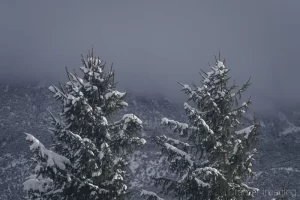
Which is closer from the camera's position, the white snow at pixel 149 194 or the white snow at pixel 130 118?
the white snow at pixel 130 118

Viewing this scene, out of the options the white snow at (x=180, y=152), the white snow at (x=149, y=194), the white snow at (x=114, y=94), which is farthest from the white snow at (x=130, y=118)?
the white snow at (x=149, y=194)

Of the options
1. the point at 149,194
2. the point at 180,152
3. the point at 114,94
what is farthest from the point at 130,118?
the point at 149,194

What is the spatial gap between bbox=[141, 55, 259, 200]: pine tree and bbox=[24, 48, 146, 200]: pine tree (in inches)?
62.4

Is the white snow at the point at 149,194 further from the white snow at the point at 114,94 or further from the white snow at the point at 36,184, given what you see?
the white snow at the point at 114,94

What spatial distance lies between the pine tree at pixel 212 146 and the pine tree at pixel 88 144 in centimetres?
159

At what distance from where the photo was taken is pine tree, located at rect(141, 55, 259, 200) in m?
19.4

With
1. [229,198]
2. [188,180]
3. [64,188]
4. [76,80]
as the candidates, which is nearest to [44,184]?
[64,188]

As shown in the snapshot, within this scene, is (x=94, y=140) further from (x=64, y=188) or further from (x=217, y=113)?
(x=217, y=113)

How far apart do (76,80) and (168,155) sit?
514 centimetres

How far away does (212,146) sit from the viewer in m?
20.1

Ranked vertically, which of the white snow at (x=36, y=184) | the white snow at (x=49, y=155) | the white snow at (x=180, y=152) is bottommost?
the white snow at (x=36, y=184)

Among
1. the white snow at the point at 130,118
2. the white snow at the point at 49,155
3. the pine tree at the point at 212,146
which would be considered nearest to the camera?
the white snow at the point at 49,155

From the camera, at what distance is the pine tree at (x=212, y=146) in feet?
63.5

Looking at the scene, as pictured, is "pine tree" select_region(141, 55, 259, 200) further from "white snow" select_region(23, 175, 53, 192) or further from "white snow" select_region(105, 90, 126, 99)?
"white snow" select_region(23, 175, 53, 192)
